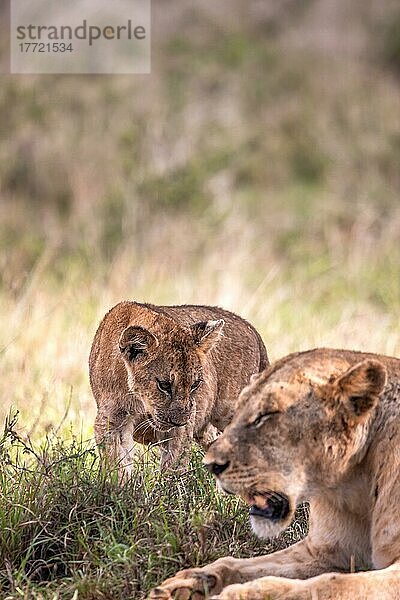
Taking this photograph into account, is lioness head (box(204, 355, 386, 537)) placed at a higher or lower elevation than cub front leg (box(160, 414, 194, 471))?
higher

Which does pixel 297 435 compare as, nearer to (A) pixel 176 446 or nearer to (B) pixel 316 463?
(B) pixel 316 463

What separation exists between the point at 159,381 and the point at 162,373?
0.05 meters

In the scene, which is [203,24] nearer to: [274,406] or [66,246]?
[66,246]

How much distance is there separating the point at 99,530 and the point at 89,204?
35.9ft

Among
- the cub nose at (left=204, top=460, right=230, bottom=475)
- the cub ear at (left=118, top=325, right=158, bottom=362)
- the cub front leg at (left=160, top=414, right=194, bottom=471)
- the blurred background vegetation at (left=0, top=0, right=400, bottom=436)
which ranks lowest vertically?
the cub front leg at (left=160, top=414, right=194, bottom=471)

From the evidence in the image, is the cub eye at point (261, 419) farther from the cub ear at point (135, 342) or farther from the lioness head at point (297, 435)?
the cub ear at point (135, 342)

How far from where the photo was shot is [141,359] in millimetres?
6293

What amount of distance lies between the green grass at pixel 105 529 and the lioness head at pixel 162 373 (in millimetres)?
615

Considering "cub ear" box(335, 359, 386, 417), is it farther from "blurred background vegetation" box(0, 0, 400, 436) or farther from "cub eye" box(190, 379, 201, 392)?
"blurred background vegetation" box(0, 0, 400, 436)

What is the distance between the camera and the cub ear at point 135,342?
6219 mm

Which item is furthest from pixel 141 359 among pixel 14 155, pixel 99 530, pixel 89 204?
pixel 14 155

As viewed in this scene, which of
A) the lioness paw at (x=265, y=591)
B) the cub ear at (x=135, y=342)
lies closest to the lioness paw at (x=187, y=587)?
the lioness paw at (x=265, y=591)

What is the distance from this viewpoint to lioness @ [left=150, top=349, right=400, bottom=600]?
408 cm

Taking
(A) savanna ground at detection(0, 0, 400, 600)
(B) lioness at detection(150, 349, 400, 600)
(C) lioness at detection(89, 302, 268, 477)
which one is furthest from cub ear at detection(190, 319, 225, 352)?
(B) lioness at detection(150, 349, 400, 600)
